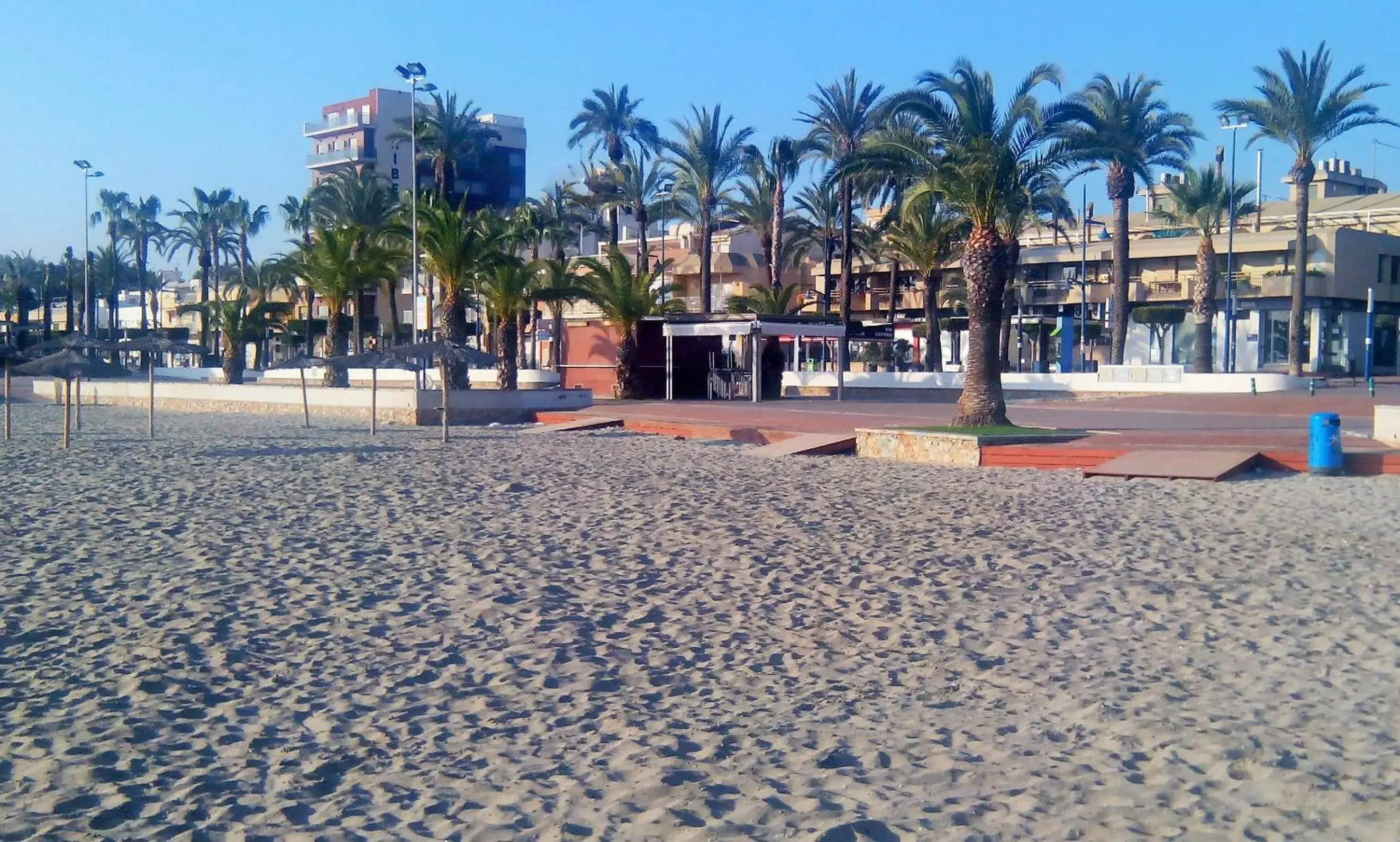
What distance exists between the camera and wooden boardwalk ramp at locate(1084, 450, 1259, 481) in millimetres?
16438

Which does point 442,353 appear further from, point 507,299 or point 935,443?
point 935,443

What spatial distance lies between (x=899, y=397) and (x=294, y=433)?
811 inches

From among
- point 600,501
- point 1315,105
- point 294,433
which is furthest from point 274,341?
point 600,501

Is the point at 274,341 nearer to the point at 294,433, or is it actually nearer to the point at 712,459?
the point at 294,433

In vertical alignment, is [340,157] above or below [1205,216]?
above

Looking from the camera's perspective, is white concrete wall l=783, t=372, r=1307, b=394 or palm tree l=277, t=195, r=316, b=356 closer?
white concrete wall l=783, t=372, r=1307, b=394

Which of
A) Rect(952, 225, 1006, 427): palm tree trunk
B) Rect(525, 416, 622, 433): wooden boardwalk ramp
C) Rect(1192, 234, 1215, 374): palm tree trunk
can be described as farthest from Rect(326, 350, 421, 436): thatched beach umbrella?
Rect(1192, 234, 1215, 374): palm tree trunk

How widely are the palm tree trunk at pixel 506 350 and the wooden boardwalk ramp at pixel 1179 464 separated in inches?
869

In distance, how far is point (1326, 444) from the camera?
54.3 ft

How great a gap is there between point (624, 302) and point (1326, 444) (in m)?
25.0

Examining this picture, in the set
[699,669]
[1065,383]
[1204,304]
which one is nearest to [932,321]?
[1065,383]

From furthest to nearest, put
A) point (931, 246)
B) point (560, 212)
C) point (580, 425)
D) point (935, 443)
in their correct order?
1. point (560, 212)
2. point (931, 246)
3. point (580, 425)
4. point (935, 443)

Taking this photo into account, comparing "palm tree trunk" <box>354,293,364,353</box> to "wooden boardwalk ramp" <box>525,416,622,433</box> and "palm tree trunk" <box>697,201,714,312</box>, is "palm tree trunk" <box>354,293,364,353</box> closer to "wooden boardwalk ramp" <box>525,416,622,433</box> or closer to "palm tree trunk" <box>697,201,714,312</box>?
"palm tree trunk" <box>697,201,714,312</box>

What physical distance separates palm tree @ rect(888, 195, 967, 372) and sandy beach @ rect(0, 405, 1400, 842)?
30528mm
